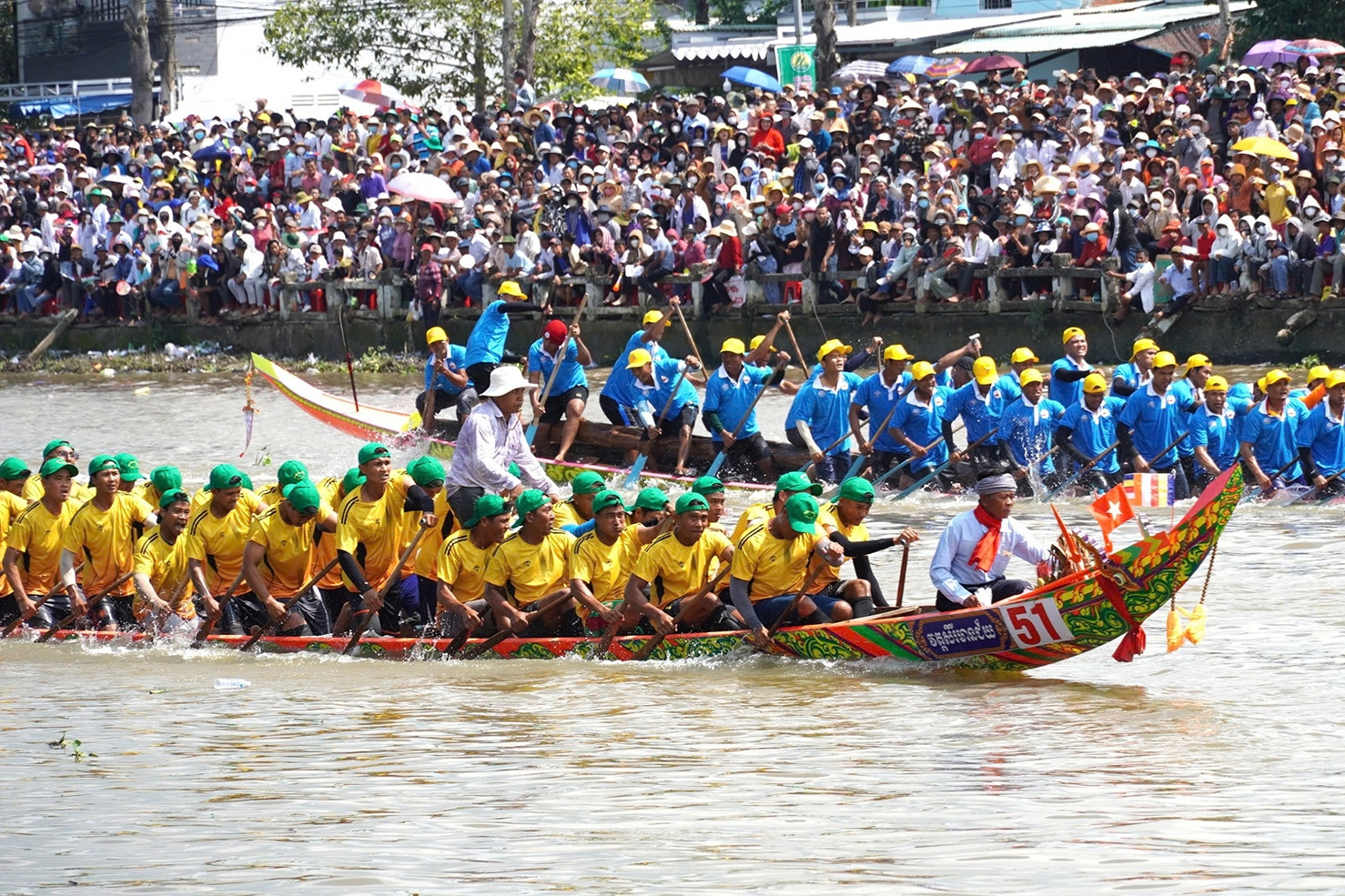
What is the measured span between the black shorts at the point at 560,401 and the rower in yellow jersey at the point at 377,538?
5.36 m

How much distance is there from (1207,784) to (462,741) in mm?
3207

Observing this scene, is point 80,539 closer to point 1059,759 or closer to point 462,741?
point 462,741

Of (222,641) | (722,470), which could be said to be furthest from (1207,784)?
(722,470)

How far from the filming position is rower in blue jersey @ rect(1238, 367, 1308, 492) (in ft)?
47.9

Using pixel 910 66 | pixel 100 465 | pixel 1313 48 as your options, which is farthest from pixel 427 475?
pixel 910 66

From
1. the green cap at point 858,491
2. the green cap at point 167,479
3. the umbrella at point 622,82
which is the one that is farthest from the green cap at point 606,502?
the umbrella at point 622,82

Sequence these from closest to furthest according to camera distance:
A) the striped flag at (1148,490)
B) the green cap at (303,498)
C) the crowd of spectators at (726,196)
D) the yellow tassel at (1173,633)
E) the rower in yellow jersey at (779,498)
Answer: the yellow tassel at (1173,633) → the striped flag at (1148,490) → the rower in yellow jersey at (779,498) → the green cap at (303,498) → the crowd of spectators at (726,196)

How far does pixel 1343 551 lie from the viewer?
44.3ft

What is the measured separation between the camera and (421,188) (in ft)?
73.5

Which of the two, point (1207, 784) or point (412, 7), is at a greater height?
point (412, 7)

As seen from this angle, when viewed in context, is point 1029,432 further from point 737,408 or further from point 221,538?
point 221,538

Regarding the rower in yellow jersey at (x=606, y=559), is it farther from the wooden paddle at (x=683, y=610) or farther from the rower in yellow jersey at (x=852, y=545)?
the rower in yellow jersey at (x=852, y=545)

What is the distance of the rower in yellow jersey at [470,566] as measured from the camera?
10375 millimetres

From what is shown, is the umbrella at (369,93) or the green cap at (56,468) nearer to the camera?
the green cap at (56,468)
